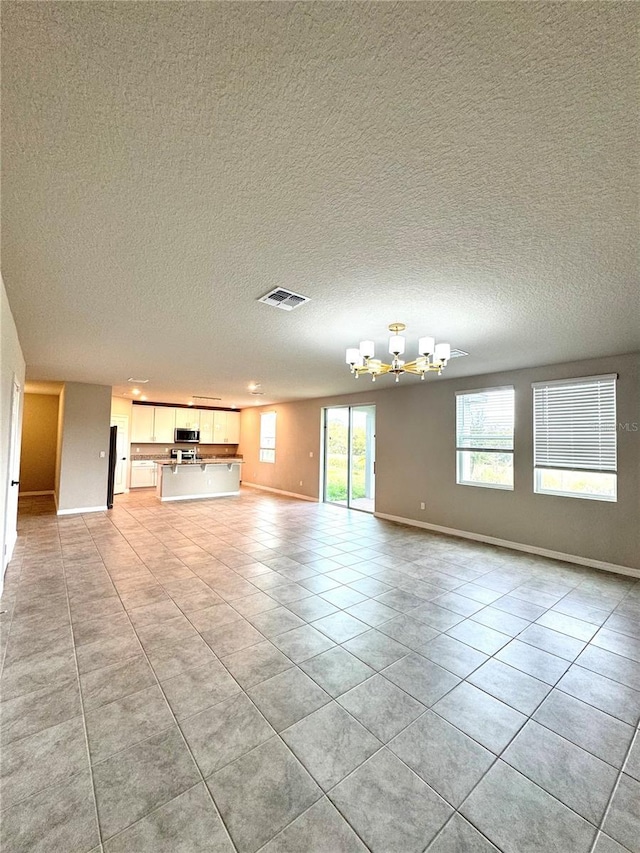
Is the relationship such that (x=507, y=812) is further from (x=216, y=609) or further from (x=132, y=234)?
(x=132, y=234)

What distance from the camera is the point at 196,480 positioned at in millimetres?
9000

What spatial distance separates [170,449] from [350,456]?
19.6 feet

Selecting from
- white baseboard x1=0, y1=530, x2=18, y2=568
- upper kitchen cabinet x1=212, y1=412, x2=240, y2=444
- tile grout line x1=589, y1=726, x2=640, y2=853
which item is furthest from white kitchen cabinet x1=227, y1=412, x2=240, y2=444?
tile grout line x1=589, y1=726, x2=640, y2=853

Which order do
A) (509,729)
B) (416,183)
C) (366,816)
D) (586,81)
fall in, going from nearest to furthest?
(586,81) → (366,816) → (416,183) → (509,729)

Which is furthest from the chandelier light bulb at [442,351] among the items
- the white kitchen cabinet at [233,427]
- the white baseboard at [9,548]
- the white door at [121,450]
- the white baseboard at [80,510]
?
the white kitchen cabinet at [233,427]

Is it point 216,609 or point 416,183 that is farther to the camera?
point 216,609

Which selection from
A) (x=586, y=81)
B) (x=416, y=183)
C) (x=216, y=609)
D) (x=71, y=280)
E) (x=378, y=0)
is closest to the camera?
(x=378, y=0)

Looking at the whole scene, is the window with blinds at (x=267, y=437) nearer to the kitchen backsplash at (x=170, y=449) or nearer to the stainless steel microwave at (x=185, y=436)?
the kitchen backsplash at (x=170, y=449)

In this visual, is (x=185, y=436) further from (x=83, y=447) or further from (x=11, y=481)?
(x=11, y=481)

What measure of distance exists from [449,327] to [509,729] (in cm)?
300

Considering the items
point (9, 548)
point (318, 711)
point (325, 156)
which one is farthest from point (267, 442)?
point (325, 156)

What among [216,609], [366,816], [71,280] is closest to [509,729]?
[366,816]

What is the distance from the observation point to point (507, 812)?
1.46m

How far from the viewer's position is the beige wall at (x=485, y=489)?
4.27 meters
